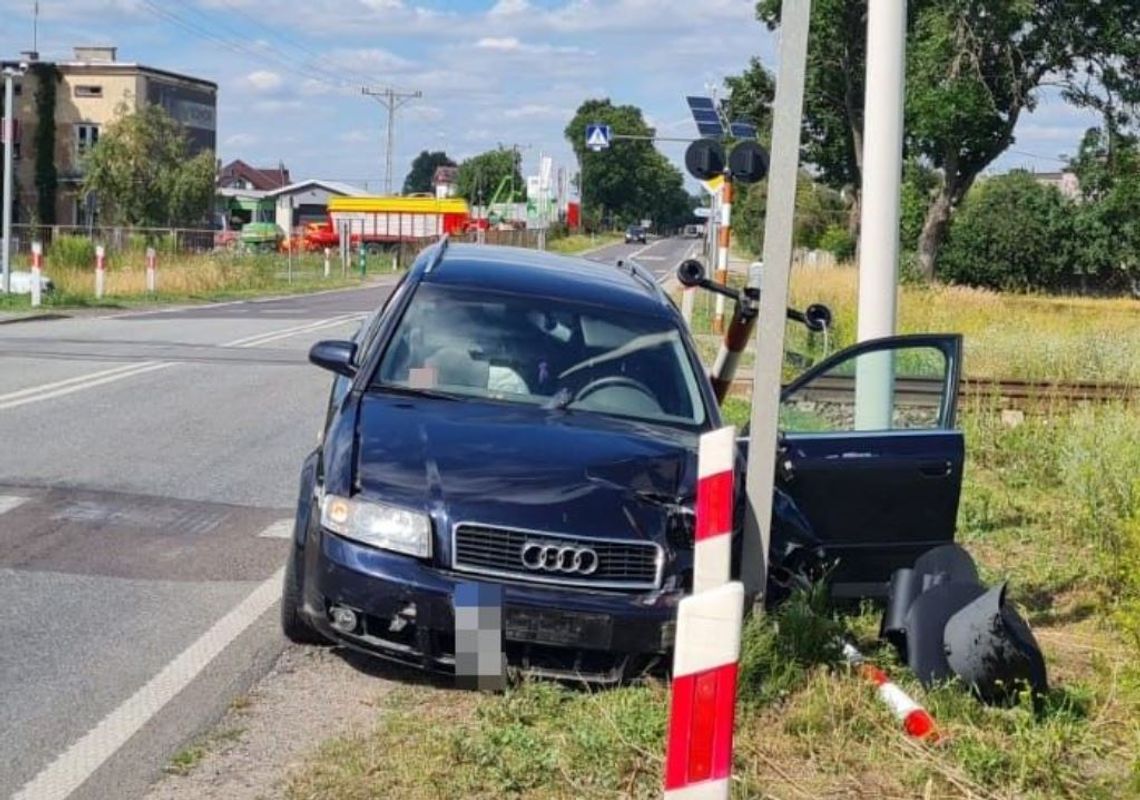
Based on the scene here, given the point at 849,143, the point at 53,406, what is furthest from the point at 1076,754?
the point at 849,143

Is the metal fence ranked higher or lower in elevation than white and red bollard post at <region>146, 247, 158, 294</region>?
higher

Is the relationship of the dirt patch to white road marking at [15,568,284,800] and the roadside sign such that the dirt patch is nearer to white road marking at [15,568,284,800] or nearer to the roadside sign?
white road marking at [15,568,284,800]

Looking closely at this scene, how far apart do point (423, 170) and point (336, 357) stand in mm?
188979

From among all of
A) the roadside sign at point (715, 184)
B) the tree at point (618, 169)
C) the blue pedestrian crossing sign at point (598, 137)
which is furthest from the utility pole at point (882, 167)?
the tree at point (618, 169)

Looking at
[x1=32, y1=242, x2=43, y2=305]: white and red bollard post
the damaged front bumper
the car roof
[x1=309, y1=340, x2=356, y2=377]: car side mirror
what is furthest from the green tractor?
the damaged front bumper

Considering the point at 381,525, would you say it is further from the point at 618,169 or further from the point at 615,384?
the point at 618,169

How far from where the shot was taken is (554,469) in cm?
579

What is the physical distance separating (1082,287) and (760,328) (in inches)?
2172

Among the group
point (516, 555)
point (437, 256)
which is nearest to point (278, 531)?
point (437, 256)

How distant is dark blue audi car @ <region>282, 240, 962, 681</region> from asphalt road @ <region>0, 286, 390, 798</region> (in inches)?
26.8

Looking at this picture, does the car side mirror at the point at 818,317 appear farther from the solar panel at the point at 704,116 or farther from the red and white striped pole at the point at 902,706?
the solar panel at the point at 704,116

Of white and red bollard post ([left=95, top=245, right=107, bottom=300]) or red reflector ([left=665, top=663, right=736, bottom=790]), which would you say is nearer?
red reflector ([left=665, top=663, right=736, bottom=790])

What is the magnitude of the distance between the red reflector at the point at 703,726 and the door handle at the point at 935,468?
119 inches

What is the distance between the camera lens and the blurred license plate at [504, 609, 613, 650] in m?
5.37
